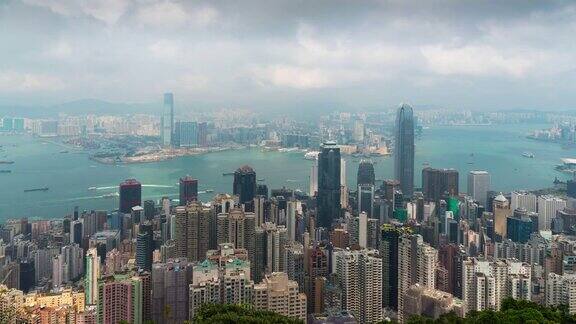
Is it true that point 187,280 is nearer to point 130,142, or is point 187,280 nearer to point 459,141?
point 130,142

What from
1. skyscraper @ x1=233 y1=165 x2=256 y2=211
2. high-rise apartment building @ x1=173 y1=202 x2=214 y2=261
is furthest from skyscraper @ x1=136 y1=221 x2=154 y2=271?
skyscraper @ x1=233 y1=165 x2=256 y2=211

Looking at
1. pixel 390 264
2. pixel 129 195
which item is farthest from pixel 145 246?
pixel 390 264

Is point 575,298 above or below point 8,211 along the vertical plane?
below

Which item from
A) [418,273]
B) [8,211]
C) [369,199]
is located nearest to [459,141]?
[369,199]

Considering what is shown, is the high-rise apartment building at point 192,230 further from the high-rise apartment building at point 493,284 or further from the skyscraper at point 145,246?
the high-rise apartment building at point 493,284

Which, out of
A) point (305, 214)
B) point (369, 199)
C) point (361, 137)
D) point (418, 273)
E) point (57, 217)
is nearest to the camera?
point (418, 273)

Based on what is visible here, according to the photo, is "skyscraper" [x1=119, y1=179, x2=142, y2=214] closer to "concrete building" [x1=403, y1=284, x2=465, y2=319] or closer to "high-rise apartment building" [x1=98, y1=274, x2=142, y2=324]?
"high-rise apartment building" [x1=98, y1=274, x2=142, y2=324]

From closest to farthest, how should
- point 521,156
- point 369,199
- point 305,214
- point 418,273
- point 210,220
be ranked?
point 418,273 < point 210,220 < point 305,214 < point 369,199 < point 521,156

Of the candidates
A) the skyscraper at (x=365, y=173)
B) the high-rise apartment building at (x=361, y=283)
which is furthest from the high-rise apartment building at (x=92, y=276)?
the skyscraper at (x=365, y=173)
